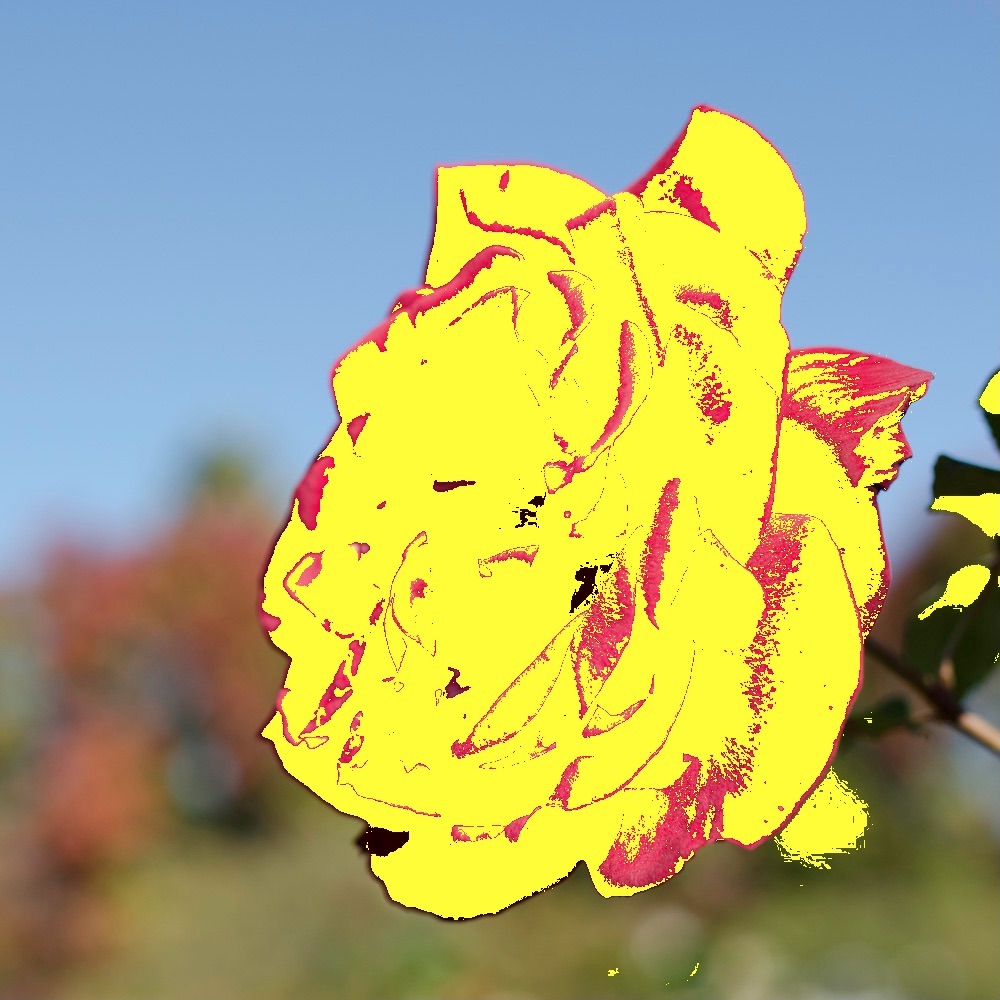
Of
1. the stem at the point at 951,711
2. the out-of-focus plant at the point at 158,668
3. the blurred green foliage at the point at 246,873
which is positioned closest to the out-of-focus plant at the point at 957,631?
the stem at the point at 951,711

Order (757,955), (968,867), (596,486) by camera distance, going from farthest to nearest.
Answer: (968,867) < (757,955) < (596,486)

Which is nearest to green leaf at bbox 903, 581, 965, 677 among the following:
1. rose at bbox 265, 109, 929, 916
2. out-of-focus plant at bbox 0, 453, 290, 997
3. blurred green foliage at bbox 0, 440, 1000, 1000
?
rose at bbox 265, 109, 929, 916

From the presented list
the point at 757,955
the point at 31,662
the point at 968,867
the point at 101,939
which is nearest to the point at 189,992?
the point at 101,939

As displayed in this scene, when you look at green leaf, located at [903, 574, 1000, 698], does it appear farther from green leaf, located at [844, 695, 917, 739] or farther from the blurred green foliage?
the blurred green foliage

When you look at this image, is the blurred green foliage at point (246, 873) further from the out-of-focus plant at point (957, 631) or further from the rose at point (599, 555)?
the rose at point (599, 555)

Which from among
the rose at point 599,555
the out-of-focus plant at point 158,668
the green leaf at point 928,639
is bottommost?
the out-of-focus plant at point 158,668

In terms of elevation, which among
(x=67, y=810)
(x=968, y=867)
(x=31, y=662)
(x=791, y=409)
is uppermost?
(x=791, y=409)

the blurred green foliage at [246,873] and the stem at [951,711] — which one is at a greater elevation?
the stem at [951,711]

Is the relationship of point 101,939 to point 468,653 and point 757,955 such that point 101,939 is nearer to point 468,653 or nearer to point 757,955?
point 757,955
